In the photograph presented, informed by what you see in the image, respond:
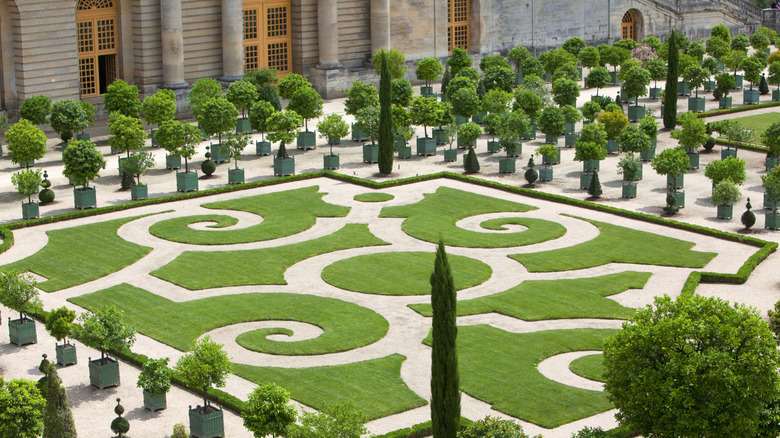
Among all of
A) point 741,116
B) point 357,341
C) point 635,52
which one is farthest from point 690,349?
point 635,52

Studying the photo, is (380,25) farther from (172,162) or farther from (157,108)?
(172,162)

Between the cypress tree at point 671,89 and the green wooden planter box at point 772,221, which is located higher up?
the cypress tree at point 671,89

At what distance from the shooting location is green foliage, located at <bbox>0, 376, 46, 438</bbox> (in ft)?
99.9

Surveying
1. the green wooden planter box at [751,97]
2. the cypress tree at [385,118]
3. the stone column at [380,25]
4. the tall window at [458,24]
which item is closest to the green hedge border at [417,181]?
the cypress tree at [385,118]

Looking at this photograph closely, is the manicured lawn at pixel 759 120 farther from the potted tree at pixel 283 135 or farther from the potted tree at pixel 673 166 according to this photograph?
the potted tree at pixel 283 135

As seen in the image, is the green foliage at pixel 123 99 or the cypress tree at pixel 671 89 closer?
the green foliage at pixel 123 99

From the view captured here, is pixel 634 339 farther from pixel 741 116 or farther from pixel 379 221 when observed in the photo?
pixel 741 116

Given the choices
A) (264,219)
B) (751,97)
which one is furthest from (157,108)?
(751,97)

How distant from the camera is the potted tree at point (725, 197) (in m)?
53.2

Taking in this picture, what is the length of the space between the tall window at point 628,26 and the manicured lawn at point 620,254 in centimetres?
5586

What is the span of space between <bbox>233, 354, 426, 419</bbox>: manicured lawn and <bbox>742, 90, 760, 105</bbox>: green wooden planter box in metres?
51.6

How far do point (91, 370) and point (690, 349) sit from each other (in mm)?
18252

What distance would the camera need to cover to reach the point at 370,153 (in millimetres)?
64688

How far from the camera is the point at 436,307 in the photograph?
96.5 feet
